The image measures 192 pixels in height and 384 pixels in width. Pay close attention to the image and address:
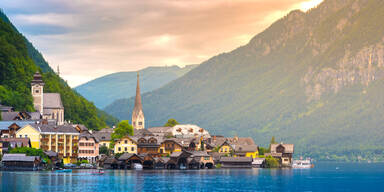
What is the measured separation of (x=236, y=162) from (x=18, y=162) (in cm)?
6602

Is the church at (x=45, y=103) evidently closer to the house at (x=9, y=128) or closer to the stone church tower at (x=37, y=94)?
the stone church tower at (x=37, y=94)

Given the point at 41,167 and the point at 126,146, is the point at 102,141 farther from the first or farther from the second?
the point at 41,167

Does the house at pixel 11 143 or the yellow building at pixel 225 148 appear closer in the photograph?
the house at pixel 11 143

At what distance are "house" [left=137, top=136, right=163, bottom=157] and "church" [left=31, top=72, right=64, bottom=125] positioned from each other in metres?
24.9

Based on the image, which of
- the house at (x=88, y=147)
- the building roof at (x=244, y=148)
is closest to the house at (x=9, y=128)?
the house at (x=88, y=147)

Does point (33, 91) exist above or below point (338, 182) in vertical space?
above

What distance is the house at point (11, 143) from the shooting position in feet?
471

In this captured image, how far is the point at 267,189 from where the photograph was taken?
4247 inches

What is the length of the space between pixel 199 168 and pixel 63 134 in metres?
34.1

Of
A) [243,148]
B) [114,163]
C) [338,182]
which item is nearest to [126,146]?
[114,163]

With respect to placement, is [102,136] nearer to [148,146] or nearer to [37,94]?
[148,146]

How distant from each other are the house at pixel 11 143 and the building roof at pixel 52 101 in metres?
43.6

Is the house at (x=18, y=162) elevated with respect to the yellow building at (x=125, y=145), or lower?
lower

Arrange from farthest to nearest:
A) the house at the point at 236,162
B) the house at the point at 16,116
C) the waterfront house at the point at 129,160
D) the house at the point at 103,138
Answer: the house at the point at 103,138
the house at the point at 236,162
the waterfront house at the point at 129,160
the house at the point at 16,116
